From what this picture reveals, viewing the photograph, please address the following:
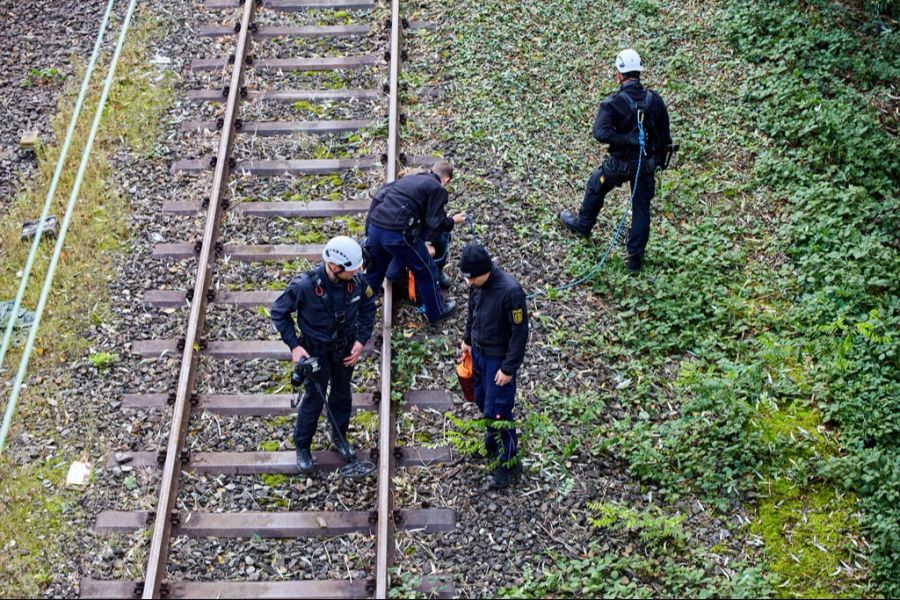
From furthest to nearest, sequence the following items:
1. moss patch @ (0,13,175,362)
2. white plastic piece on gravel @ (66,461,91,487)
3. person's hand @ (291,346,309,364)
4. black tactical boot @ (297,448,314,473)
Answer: moss patch @ (0,13,175,362) < black tactical boot @ (297,448,314,473) < white plastic piece on gravel @ (66,461,91,487) < person's hand @ (291,346,309,364)

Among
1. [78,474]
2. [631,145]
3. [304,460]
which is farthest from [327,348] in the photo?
[631,145]

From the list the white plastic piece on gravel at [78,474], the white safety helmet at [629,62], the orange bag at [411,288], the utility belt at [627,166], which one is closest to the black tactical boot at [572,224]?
the utility belt at [627,166]

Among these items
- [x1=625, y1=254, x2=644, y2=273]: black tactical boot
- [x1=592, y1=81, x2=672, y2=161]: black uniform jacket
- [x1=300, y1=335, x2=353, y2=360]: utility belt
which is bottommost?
[x1=625, y1=254, x2=644, y2=273]: black tactical boot

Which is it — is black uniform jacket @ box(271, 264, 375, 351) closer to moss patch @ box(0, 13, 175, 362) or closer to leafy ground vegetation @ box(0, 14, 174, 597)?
leafy ground vegetation @ box(0, 14, 174, 597)

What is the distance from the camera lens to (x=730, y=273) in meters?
9.77

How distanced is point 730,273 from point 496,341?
3.39 metres

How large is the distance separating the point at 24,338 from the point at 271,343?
229cm

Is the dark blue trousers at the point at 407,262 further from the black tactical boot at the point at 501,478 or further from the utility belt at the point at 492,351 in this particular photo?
the black tactical boot at the point at 501,478

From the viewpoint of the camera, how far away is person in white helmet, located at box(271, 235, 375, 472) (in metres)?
7.38

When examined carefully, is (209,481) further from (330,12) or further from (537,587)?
(330,12)

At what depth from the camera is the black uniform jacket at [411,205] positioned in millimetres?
8516

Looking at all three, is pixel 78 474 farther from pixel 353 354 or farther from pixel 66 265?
pixel 66 265

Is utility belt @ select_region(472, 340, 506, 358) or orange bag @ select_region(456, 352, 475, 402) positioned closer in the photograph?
utility belt @ select_region(472, 340, 506, 358)

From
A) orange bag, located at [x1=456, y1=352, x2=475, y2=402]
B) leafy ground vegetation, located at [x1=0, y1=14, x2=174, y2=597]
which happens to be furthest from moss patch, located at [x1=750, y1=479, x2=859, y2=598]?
leafy ground vegetation, located at [x1=0, y1=14, x2=174, y2=597]
